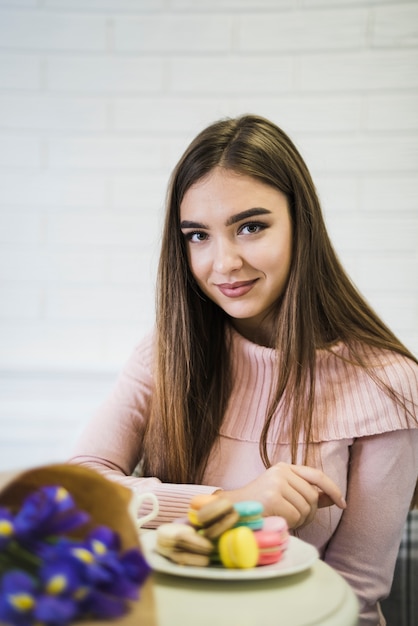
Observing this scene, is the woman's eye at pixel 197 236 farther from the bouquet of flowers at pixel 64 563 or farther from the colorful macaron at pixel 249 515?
the bouquet of flowers at pixel 64 563

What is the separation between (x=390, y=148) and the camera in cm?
199

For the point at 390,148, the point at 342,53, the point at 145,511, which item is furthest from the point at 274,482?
the point at 342,53

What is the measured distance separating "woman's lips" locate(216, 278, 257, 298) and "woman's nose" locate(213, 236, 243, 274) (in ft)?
0.12

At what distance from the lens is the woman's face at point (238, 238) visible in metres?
1.32

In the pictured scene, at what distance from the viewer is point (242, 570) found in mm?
688

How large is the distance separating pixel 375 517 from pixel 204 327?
1.56 ft

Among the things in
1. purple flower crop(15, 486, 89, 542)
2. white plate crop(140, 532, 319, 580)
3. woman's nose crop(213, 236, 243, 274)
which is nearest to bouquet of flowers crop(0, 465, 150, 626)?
purple flower crop(15, 486, 89, 542)

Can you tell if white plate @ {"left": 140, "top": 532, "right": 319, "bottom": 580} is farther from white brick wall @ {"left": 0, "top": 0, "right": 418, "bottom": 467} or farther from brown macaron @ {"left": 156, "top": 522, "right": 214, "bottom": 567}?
white brick wall @ {"left": 0, "top": 0, "right": 418, "bottom": 467}

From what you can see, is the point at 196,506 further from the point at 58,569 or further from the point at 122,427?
the point at 122,427

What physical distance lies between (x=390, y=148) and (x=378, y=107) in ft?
0.37

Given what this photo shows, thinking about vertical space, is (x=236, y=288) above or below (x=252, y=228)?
below

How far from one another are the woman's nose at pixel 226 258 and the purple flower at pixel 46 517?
796mm

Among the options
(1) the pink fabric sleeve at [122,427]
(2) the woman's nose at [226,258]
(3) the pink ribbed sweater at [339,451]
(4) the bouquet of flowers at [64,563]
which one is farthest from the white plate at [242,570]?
(2) the woman's nose at [226,258]

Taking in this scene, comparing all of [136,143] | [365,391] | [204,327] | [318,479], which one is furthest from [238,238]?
[136,143]
